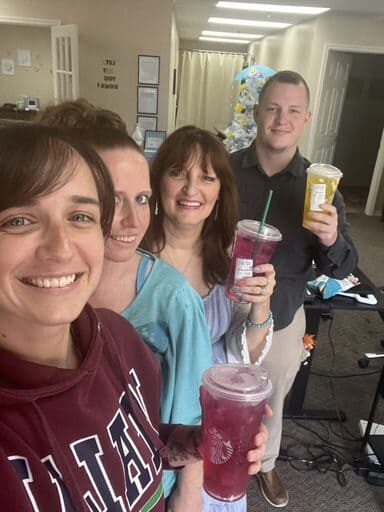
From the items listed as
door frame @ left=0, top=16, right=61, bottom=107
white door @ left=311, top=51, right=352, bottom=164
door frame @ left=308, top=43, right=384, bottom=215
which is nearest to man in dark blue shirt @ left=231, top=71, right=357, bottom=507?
door frame @ left=0, top=16, right=61, bottom=107

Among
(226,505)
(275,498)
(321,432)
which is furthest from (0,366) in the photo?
(321,432)

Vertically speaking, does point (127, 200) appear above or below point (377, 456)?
above

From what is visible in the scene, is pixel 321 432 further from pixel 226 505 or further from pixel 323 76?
pixel 323 76

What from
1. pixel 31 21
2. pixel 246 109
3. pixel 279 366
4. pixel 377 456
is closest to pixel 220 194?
pixel 279 366

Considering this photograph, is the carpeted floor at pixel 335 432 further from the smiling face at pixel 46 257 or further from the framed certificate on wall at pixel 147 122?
the framed certificate on wall at pixel 147 122

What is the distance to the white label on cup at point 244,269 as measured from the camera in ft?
4.19

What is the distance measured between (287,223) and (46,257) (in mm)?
1385

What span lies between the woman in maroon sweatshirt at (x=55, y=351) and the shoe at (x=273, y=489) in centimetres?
143

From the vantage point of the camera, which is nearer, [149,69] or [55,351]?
[55,351]

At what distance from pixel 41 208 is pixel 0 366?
0.24m

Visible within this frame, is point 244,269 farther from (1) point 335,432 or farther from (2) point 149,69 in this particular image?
(2) point 149,69

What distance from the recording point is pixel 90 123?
104 centimetres

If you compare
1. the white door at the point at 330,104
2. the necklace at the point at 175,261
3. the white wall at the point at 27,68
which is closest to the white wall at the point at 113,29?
the white door at the point at 330,104

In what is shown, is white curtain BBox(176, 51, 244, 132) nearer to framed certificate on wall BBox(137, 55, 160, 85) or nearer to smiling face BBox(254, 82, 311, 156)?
framed certificate on wall BBox(137, 55, 160, 85)
